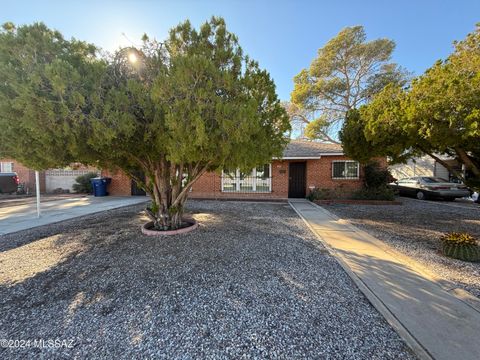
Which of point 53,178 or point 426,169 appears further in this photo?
point 426,169

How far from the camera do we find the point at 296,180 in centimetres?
1259

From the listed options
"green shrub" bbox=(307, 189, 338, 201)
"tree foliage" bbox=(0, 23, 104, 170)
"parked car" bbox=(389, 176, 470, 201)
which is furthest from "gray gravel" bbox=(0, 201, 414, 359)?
"parked car" bbox=(389, 176, 470, 201)

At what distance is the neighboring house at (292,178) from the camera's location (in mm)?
11828

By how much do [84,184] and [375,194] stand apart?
17819 millimetres

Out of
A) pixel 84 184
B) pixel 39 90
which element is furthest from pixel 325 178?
pixel 84 184

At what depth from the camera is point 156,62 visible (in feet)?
13.5

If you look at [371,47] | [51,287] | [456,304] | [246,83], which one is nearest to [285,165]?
[246,83]

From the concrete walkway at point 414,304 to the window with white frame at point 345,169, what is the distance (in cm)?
776

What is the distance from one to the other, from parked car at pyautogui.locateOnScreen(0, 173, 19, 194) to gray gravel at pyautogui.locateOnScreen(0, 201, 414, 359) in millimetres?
12095

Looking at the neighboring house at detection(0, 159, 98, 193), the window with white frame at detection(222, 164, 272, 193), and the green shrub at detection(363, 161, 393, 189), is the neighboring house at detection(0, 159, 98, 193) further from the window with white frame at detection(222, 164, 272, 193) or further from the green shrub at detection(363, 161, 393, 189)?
the green shrub at detection(363, 161, 393, 189)

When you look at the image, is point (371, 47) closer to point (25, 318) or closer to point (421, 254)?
point (421, 254)

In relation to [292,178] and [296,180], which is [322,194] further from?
[292,178]

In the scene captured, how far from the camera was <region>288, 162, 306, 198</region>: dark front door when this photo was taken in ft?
41.0

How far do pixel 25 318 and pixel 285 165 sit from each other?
36.9 feet
